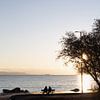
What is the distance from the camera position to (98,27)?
55.8 meters

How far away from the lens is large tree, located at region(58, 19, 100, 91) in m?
56.0

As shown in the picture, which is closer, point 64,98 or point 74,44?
point 64,98

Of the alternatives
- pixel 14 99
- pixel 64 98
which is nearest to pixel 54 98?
pixel 64 98

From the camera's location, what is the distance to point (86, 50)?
5678 cm

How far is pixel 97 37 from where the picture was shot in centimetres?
5588

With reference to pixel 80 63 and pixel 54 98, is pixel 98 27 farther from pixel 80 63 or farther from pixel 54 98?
pixel 54 98

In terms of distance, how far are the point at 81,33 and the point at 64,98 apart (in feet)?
50.1

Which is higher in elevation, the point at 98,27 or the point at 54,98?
the point at 98,27

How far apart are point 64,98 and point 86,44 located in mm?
13165

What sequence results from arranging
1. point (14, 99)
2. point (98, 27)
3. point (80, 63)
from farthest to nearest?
point (80, 63), point (98, 27), point (14, 99)

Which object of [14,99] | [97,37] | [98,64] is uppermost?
[97,37]

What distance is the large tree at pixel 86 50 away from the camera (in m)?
56.0

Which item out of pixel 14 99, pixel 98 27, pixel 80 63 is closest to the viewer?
pixel 14 99

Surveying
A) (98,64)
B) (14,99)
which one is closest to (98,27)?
(98,64)
